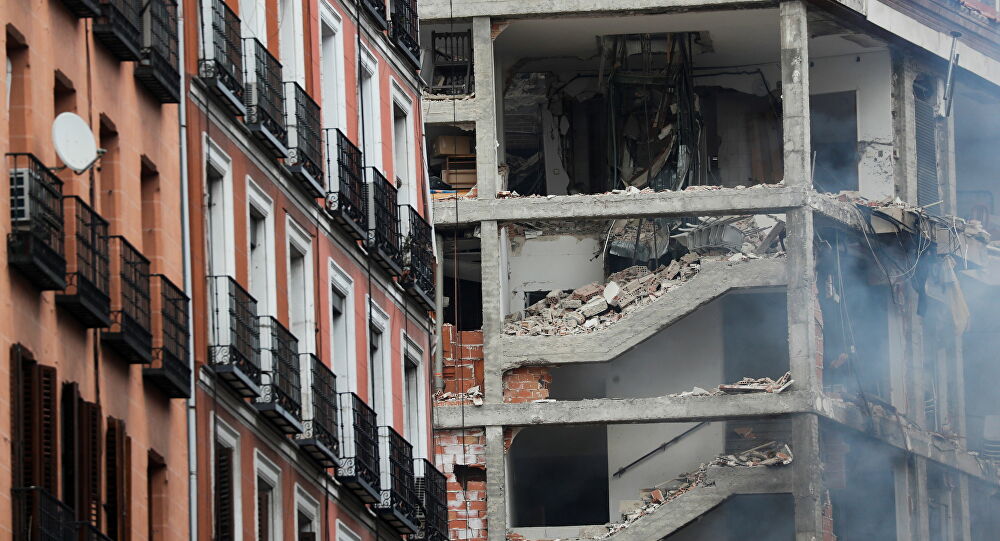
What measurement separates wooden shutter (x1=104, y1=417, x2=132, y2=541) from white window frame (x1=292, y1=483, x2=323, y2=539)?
8008 mm

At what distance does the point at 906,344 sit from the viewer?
7281 cm

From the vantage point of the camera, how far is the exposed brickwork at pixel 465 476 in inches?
2643

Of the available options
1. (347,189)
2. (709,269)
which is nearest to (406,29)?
(347,189)

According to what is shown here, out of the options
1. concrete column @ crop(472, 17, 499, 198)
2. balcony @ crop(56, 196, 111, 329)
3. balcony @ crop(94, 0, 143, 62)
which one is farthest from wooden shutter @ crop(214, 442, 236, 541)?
concrete column @ crop(472, 17, 499, 198)

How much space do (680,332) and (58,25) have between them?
38.3m

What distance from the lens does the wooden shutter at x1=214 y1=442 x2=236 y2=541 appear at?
3919 cm

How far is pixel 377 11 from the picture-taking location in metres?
49.2

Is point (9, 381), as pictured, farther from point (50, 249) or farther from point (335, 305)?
point (335, 305)

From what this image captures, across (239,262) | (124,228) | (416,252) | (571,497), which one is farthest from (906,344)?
(124,228)

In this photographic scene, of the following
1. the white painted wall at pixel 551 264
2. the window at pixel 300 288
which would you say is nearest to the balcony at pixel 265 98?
the window at pixel 300 288

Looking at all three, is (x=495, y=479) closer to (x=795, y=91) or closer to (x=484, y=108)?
(x=484, y=108)

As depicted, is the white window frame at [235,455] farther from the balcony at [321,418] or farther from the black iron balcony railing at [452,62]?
the black iron balcony railing at [452,62]

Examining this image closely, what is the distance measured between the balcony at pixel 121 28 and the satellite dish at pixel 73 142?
245 cm

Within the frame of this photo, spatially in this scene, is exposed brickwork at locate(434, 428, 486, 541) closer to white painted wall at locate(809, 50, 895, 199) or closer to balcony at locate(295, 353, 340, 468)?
white painted wall at locate(809, 50, 895, 199)
